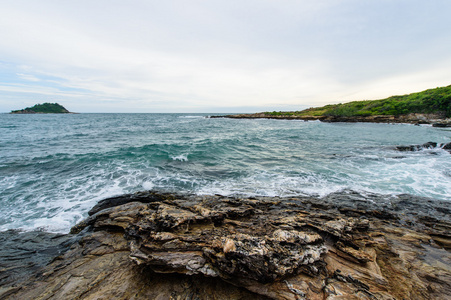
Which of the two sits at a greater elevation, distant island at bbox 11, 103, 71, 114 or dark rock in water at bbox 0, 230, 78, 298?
distant island at bbox 11, 103, 71, 114

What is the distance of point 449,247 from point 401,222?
1504mm

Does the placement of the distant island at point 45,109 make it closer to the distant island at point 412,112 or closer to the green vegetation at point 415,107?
the distant island at point 412,112

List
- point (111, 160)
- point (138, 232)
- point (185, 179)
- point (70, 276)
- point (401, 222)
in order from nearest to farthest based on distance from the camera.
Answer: point (70, 276)
point (138, 232)
point (401, 222)
point (185, 179)
point (111, 160)

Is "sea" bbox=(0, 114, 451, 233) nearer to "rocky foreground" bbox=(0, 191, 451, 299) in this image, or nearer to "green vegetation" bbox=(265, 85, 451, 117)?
"rocky foreground" bbox=(0, 191, 451, 299)

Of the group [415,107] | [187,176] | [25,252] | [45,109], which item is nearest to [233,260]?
[25,252]

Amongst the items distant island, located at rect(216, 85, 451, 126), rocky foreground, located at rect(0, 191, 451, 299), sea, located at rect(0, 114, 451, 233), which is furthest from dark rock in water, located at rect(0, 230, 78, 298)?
distant island, located at rect(216, 85, 451, 126)

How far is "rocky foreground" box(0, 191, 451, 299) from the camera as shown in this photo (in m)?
3.78

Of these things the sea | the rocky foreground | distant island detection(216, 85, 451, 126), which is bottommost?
the sea

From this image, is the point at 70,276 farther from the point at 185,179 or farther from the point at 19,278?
the point at 185,179

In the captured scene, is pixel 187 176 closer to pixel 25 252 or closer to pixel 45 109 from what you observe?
pixel 25 252

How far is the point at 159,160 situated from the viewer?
16.3m

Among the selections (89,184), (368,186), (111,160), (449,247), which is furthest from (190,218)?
(111,160)

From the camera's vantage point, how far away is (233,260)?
3912 millimetres

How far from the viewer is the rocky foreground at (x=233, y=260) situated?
378cm
